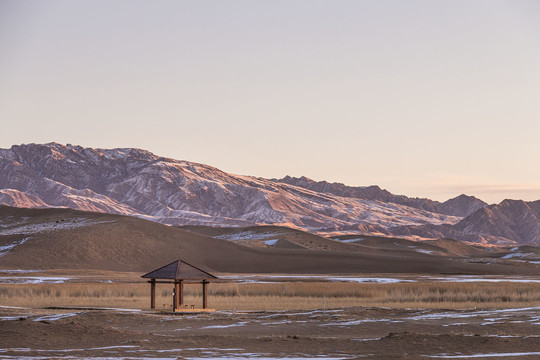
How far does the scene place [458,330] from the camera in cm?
3003

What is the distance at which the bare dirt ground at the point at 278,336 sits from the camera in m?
23.3

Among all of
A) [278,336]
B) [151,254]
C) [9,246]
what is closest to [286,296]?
[278,336]

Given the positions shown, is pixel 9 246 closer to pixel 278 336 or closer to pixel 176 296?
pixel 176 296

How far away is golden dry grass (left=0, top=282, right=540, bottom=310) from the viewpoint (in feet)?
153

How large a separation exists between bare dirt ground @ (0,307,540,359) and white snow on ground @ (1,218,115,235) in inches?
3369

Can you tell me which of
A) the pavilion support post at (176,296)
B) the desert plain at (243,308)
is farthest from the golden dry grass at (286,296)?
the pavilion support post at (176,296)

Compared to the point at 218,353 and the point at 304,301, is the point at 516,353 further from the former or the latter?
the point at 304,301

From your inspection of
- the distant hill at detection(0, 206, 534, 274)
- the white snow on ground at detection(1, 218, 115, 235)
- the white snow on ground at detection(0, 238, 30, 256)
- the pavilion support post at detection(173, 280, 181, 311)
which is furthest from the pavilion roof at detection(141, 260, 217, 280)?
the white snow on ground at detection(1, 218, 115, 235)

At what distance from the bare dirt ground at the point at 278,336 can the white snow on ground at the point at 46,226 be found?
85.6 meters

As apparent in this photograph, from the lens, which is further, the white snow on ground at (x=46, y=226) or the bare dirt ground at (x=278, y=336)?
the white snow on ground at (x=46, y=226)

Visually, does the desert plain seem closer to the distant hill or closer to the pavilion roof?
the distant hill

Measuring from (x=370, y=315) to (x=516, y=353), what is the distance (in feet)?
45.5

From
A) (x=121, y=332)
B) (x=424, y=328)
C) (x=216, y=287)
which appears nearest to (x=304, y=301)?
(x=216, y=287)

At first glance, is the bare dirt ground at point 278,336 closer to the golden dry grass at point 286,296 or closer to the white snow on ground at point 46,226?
the golden dry grass at point 286,296
